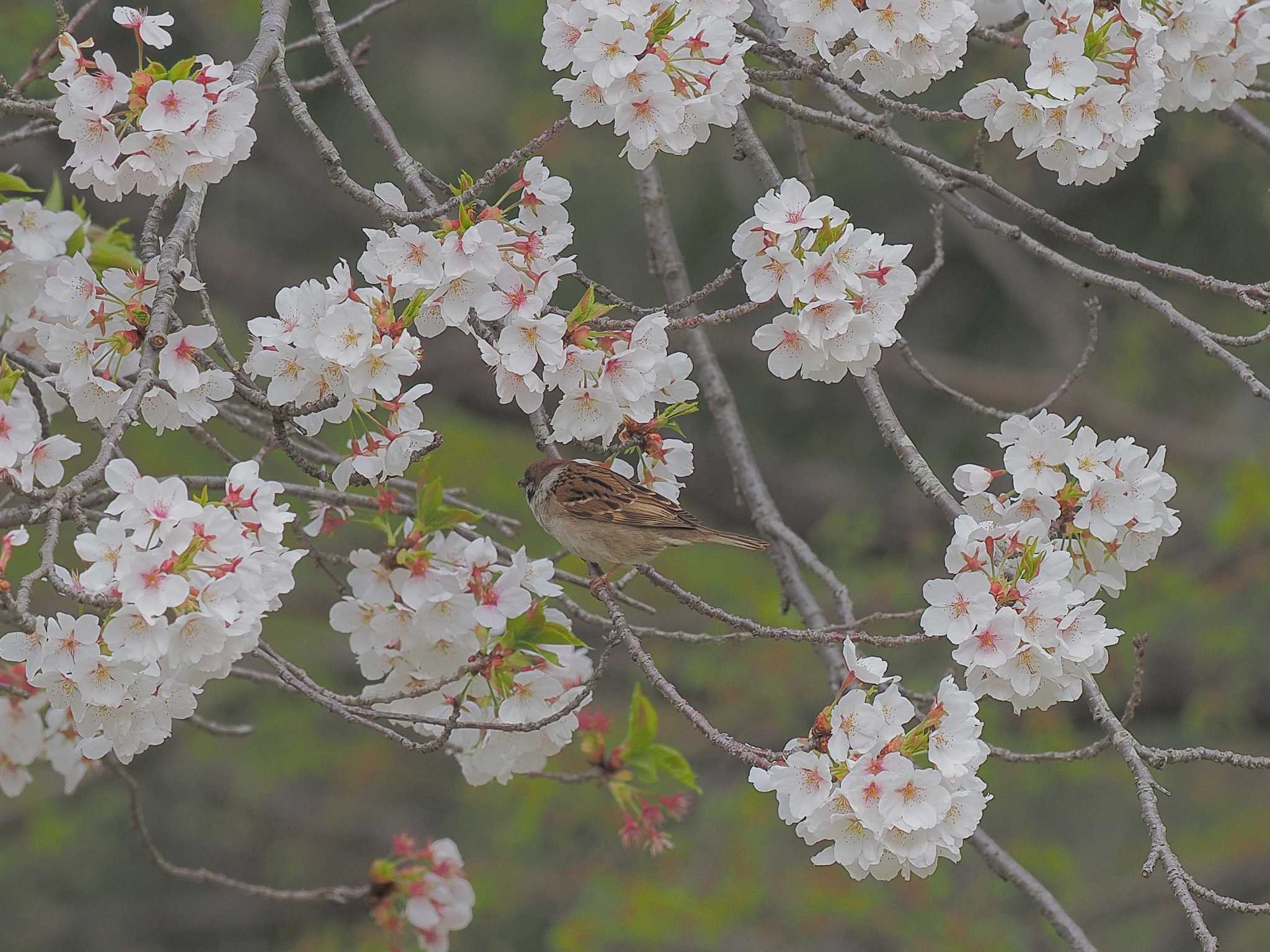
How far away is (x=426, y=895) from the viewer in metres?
3.37

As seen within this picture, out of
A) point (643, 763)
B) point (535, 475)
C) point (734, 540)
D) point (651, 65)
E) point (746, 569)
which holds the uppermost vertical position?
point (651, 65)

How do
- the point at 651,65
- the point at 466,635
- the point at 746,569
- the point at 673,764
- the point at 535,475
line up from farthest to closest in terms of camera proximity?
1. the point at 746,569
2. the point at 535,475
3. the point at 673,764
4. the point at 466,635
5. the point at 651,65

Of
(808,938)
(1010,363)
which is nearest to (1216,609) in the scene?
(1010,363)

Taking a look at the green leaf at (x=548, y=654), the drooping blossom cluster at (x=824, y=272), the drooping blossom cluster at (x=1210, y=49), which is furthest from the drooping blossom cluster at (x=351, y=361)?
the drooping blossom cluster at (x=1210, y=49)

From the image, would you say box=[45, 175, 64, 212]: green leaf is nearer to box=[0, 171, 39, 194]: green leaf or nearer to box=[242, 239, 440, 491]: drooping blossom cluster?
box=[0, 171, 39, 194]: green leaf

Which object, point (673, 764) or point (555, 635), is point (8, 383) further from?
point (673, 764)

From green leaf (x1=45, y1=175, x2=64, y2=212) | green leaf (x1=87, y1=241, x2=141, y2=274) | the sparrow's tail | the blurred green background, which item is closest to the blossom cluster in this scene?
the sparrow's tail

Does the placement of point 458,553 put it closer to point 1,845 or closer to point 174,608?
point 174,608

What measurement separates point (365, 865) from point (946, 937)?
406 cm

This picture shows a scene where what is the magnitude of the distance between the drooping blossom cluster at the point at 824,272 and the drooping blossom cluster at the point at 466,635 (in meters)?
0.69

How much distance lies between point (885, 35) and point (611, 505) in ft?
4.39

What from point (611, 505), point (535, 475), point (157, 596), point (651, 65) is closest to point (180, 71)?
point (651, 65)

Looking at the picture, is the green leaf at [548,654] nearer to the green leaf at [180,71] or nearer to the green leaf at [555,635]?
the green leaf at [555,635]

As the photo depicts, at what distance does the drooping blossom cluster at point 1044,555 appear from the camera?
2066 mm
